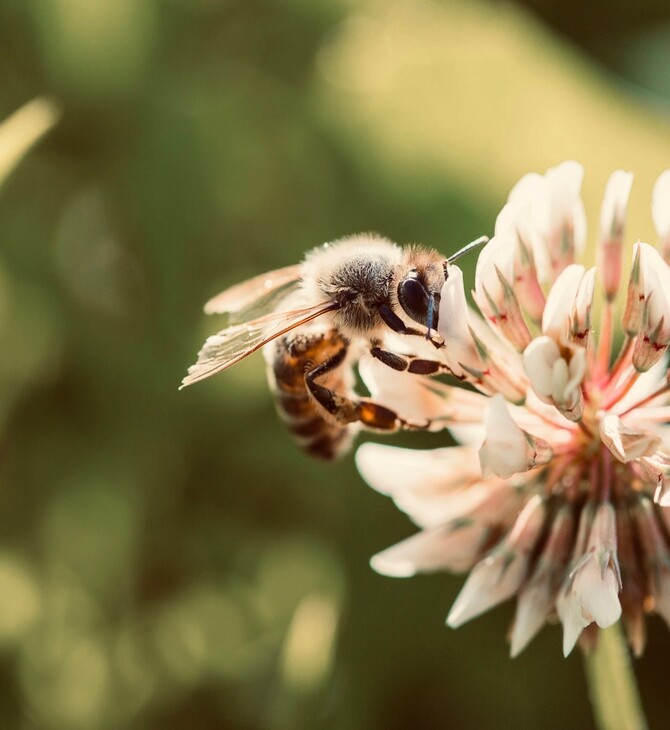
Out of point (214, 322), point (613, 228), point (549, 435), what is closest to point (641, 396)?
point (549, 435)

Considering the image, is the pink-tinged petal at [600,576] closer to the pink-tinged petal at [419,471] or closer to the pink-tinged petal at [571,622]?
the pink-tinged petal at [571,622]

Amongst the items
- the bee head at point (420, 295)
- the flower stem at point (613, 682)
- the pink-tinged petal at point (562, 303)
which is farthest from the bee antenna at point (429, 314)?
the flower stem at point (613, 682)

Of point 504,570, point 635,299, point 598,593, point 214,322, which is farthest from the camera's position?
point 214,322

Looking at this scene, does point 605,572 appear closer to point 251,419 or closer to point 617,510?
point 617,510

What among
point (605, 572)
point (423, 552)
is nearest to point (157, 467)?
point (423, 552)

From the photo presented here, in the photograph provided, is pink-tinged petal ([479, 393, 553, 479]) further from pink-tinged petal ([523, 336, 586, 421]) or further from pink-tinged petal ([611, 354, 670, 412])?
pink-tinged petal ([611, 354, 670, 412])

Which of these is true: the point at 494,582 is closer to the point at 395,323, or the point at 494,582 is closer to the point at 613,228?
the point at 395,323

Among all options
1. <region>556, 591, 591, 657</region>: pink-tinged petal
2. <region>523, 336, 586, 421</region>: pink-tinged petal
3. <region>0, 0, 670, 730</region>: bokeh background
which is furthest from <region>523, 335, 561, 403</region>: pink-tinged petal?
<region>0, 0, 670, 730</region>: bokeh background
